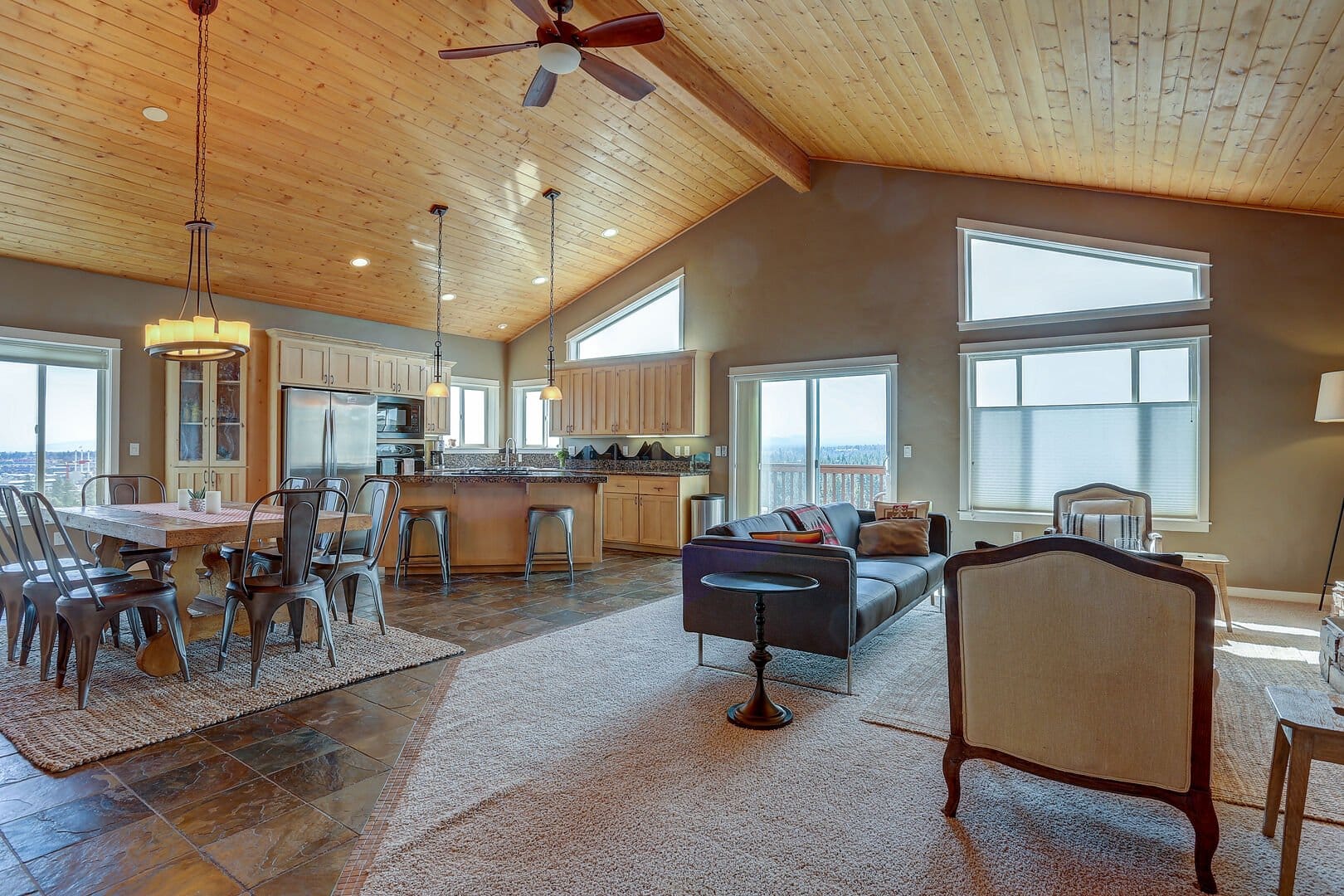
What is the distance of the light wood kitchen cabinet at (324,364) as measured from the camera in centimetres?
723

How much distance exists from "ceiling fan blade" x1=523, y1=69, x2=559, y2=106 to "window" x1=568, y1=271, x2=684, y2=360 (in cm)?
440

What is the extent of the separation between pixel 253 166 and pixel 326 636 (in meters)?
4.01

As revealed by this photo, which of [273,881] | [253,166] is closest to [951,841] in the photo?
[273,881]

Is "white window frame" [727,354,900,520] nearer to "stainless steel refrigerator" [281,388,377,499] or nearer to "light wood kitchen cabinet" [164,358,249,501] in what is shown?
"stainless steel refrigerator" [281,388,377,499]

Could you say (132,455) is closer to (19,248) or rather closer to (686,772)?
(19,248)

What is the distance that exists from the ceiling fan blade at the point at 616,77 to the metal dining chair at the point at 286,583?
8.77 feet

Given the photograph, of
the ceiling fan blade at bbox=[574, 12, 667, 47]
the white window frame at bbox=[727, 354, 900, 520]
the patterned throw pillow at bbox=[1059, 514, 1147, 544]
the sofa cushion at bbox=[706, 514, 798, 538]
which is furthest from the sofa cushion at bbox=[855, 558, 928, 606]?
the ceiling fan blade at bbox=[574, 12, 667, 47]

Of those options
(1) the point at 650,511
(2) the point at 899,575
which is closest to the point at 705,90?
(2) the point at 899,575

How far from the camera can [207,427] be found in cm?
684

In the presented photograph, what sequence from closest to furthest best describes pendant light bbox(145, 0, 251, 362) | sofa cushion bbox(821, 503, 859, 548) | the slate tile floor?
the slate tile floor < pendant light bbox(145, 0, 251, 362) < sofa cushion bbox(821, 503, 859, 548)

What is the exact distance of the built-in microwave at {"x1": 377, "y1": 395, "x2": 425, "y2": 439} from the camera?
8.37m

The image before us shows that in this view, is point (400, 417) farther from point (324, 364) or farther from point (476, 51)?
point (476, 51)

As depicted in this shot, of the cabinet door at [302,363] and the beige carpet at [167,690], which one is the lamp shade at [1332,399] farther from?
the cabinet door at [302,363]

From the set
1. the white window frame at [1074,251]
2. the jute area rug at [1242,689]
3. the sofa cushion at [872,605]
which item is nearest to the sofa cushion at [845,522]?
the jute area rug at [1242,689]
